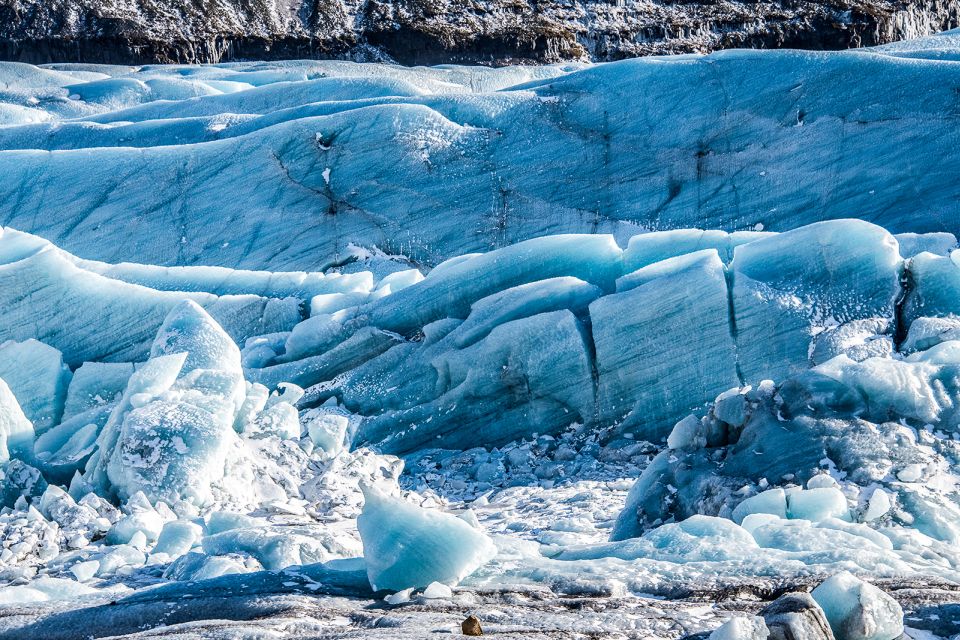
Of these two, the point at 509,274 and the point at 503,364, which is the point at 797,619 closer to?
the point at 503,364

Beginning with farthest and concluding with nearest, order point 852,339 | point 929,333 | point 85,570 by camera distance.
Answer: point 852,339, point 929,333, point 85,570

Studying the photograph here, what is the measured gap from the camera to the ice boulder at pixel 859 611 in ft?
9.18

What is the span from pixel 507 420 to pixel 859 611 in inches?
Result: 158

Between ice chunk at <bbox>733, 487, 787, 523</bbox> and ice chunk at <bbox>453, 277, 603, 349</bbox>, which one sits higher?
ice chunk at <bbox>453, 277, 603, 349</bbox>

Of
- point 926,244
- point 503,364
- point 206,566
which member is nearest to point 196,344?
point 503,364

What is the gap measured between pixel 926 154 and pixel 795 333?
4264 mm

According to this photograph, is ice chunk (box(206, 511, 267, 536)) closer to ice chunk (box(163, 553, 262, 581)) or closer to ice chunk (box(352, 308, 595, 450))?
ice chunk (box(163, 553, 262, 581))

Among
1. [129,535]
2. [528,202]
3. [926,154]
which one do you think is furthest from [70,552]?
[926,154]

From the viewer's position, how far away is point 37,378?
689 cm

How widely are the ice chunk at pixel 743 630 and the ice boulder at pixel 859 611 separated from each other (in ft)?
0.97

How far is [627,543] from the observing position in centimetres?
378

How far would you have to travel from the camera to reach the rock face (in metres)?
30.7

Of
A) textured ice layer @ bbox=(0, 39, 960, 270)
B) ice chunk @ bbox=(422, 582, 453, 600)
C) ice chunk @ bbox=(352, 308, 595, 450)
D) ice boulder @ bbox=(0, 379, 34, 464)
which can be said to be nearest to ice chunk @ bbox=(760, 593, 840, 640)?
ice chunk @ bbox=(422, 582, 453, 600)

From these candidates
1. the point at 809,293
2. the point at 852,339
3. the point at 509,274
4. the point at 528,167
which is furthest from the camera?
the point at 528,167
